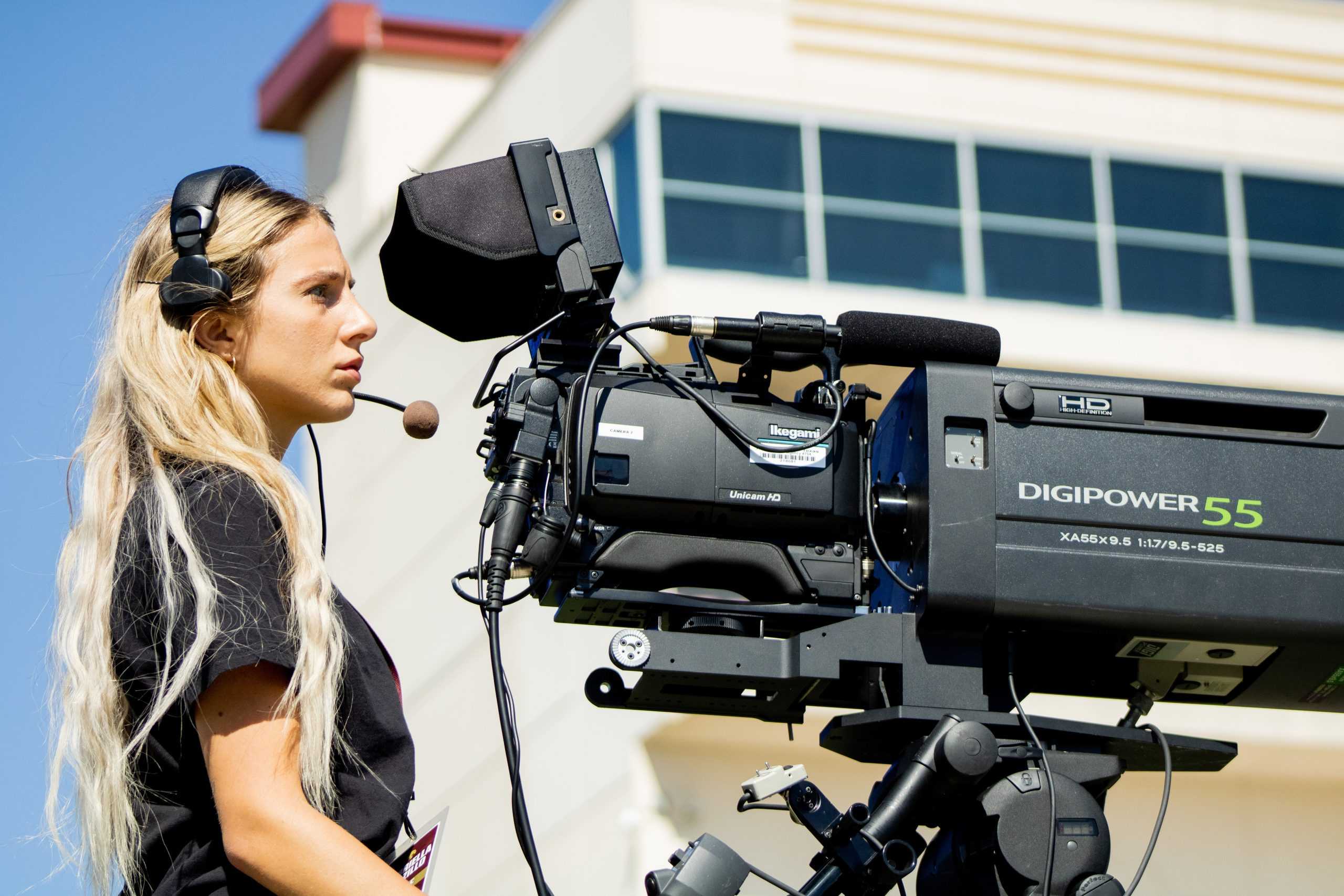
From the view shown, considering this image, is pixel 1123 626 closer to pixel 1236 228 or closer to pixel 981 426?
pixel 981 426

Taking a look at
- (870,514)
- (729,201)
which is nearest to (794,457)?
(870,514)

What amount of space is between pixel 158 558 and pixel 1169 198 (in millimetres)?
A: 11989

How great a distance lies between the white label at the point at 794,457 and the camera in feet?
8.21

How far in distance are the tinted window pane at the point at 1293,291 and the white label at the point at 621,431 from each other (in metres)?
11.4

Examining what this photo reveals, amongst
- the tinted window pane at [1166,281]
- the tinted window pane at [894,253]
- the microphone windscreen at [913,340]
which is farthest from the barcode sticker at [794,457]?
the tinted window pane at [1166,281]

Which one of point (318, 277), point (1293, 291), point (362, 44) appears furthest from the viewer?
point (362, 44)

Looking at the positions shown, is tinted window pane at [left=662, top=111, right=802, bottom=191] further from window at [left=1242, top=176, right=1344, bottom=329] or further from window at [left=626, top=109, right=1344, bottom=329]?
window at [left=1242, top=176, right=1344, bottom=329]

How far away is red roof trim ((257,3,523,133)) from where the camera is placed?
62.6ft

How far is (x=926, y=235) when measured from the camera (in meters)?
12.5

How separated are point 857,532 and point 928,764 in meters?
0.36

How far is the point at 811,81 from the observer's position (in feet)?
43.1

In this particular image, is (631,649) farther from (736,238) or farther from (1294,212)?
(1294,212)

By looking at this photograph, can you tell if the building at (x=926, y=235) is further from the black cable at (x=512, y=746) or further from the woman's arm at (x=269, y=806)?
the woman's arm at (x=269, y=806)

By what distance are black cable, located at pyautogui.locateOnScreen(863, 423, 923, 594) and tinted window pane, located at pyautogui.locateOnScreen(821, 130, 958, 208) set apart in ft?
32.6
